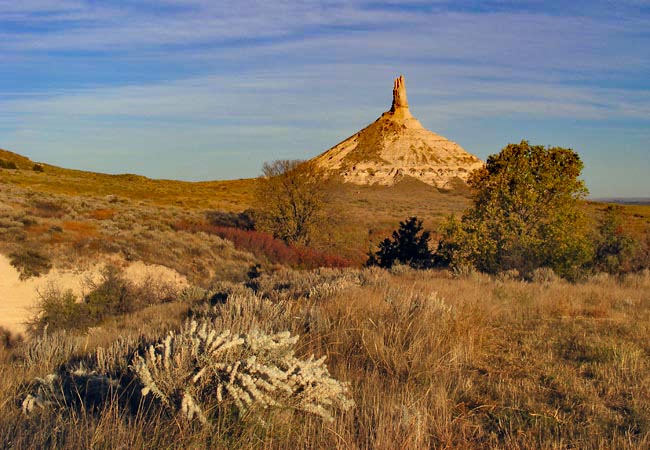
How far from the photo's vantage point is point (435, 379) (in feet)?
13.3

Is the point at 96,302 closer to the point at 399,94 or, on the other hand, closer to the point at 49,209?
the point at 49,209

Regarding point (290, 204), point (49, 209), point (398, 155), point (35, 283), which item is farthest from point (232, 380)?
point (398, 155)

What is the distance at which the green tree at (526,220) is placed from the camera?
1399 cm

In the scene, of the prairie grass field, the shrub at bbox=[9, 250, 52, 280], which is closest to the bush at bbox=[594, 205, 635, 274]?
the prairie grass field

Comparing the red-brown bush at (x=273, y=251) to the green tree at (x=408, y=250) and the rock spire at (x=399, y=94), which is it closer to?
the green tree at (x=408, y=250)

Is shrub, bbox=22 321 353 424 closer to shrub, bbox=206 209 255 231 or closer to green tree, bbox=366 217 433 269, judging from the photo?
green tree, bbox=366 217 433 269

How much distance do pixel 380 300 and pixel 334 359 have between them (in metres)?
1.89

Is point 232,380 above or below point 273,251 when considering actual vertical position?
above

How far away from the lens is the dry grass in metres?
2.79

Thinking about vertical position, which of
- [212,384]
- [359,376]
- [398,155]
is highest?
[398,155]

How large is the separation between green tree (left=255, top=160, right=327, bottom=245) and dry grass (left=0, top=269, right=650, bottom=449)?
20.7m

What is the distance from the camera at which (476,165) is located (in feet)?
375

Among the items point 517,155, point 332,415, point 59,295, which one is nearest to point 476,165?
point 517,155

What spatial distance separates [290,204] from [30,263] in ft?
Answer: 50.1
